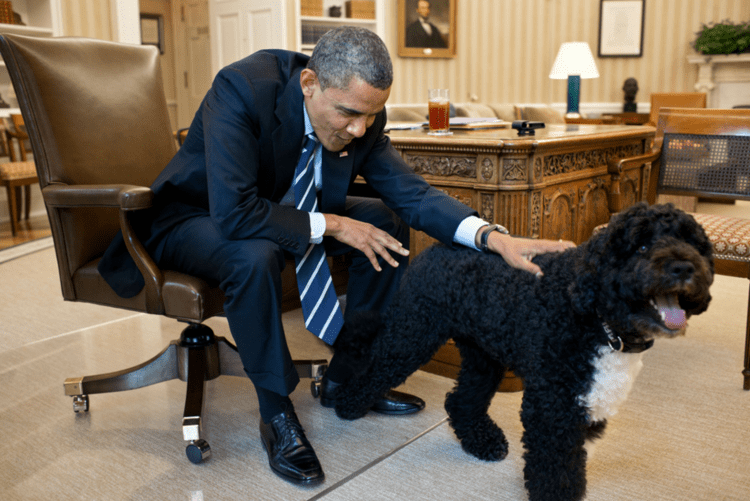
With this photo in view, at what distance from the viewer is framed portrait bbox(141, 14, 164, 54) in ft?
24.6

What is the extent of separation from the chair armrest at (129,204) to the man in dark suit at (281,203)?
8 cm

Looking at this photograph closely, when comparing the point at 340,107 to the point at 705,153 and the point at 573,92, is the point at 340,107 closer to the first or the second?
the point at 705,153

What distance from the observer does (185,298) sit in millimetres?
1565

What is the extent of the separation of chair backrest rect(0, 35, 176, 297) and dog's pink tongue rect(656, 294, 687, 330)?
1531 mm

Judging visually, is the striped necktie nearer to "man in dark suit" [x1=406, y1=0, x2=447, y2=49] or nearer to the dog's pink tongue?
the dog's pink tongue

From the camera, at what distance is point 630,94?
729cm

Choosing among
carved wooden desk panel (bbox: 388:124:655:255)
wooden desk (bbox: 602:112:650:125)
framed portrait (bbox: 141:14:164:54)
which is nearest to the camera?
carved wooden desk panel (bbox: 388:124:655:255)

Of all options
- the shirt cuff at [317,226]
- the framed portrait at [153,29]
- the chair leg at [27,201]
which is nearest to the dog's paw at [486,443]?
the shirt cuff at [317,226]

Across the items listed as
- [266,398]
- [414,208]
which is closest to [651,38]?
[414,208]

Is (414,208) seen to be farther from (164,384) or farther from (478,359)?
(164,384)

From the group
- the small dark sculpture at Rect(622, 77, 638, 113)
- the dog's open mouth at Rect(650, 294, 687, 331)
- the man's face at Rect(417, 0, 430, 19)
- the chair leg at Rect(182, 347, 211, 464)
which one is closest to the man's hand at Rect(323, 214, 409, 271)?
the chair leg at Rect(182, 347, 211, 464)

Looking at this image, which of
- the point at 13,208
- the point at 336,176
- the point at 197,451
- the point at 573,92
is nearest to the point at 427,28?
the point at 573,92

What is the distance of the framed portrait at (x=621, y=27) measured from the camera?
289 inches

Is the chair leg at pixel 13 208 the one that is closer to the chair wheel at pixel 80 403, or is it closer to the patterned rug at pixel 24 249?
the patterned rug at pixel 24 249
